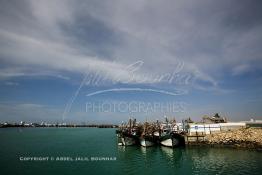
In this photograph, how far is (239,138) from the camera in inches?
1874

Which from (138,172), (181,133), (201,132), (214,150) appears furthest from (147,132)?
(138,172)

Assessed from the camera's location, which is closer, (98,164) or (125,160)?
(98,164)

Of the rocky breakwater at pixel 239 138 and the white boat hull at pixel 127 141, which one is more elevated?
the rocky breakwater at pixel 239 138

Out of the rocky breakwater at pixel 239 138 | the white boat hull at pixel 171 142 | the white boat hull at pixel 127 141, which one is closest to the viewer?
the rocky breakwater at pixel 239 138

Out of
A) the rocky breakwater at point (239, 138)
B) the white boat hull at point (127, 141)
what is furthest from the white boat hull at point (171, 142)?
the white boat hull at point (127, 141)

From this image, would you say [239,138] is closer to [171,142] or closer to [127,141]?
[171,142]

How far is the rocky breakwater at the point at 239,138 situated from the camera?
45.3m

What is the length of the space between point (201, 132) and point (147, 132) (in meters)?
15.0

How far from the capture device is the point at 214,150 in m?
46.2

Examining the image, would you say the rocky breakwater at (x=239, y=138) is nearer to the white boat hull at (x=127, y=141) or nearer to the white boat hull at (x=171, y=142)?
the white boat hull at (x=171, y=142)

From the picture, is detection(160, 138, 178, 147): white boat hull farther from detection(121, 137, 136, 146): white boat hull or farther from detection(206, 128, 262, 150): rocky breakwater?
detection(121, 137, 136, 146): white boat hull

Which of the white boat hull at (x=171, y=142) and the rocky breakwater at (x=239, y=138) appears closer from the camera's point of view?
the rocky breakwater at (x=239, y=138)

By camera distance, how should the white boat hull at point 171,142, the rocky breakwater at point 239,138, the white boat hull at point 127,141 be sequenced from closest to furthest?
the rocky breakwater at point 239,138, the white boat hull at point 171,142, the white boat hull at point 127,141

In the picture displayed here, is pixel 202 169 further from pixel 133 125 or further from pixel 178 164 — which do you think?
pixel 133 125
